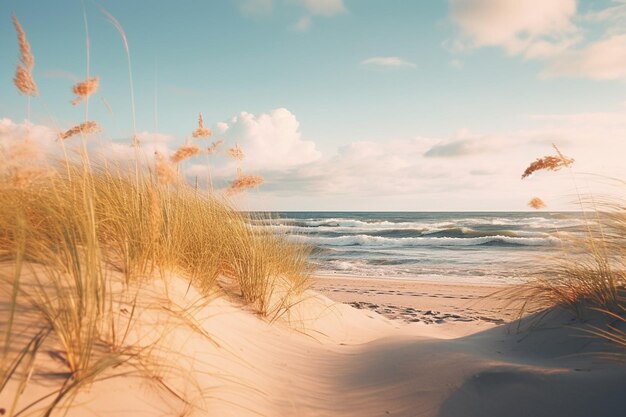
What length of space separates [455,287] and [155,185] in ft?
27.1

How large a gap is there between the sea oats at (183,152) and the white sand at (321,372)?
1.37 meters

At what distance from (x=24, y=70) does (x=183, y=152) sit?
138 cm

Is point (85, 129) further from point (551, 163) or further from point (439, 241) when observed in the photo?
point (439, 241)

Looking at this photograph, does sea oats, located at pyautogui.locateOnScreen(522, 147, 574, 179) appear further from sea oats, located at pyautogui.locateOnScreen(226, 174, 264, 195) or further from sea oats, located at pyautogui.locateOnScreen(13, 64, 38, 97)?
sea oats, located at pyautogui.locateOnScreen(13, 64, 38, 97)

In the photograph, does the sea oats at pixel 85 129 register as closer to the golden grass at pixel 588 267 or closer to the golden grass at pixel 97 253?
the golden grass at pixel 97 253

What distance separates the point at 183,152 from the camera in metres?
3.98

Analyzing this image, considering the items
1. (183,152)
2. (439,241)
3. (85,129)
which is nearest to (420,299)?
(183,152)

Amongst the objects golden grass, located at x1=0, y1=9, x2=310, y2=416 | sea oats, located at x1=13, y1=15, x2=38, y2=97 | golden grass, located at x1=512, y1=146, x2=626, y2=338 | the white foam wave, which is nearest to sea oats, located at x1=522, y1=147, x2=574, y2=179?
golden grass, located at x1=512, y1=146, x2=626, y2=338

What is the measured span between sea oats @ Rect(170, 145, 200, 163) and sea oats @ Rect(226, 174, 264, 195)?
26.6 inches

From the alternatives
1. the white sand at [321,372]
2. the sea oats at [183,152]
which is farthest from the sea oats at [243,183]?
the white sand at [321,372]

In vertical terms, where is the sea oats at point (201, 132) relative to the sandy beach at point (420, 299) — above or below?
above

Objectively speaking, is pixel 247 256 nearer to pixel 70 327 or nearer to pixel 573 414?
pixel 70 327

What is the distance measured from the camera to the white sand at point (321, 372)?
2.01 meters

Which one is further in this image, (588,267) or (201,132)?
(201,132)
